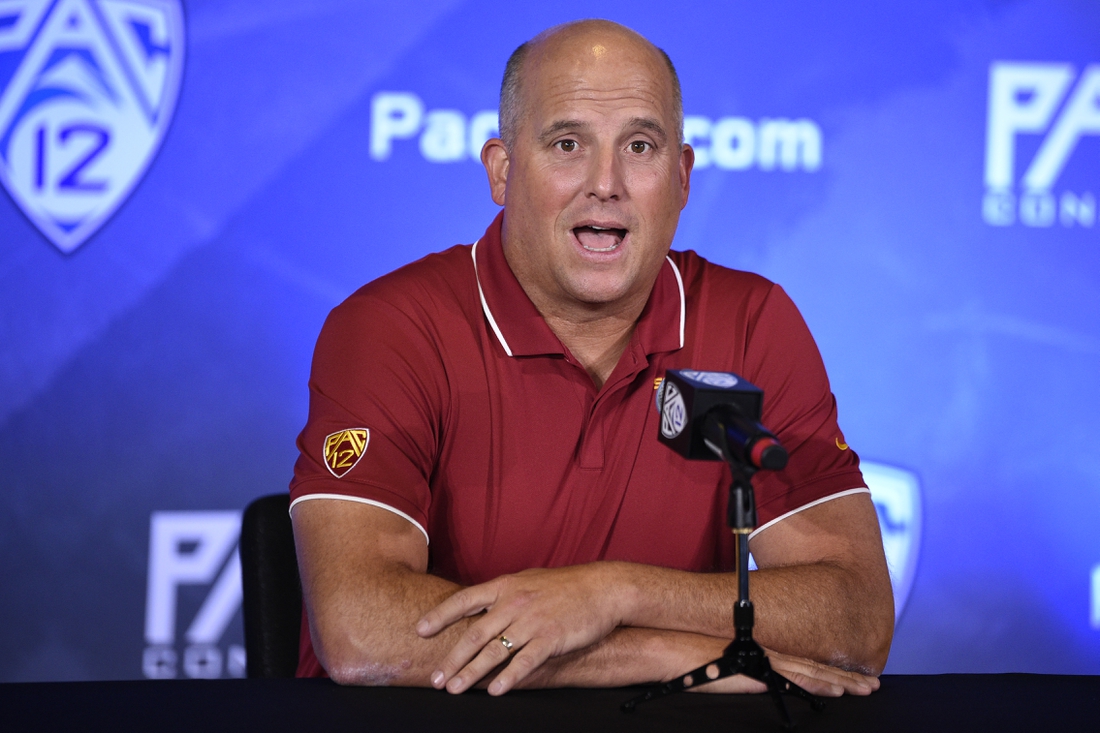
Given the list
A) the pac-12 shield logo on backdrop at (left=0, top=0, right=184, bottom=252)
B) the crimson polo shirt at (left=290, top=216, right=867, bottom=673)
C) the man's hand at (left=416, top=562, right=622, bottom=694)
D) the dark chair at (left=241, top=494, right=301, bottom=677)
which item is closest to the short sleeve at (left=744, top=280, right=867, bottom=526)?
the crimson polo shirt at (left=290, top=216, right=867, bottom=673)

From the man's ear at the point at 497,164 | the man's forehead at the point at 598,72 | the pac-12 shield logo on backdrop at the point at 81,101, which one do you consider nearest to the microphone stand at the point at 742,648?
the man's forehead at the point at 598,72

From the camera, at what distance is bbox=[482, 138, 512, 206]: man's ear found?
7.00 feet

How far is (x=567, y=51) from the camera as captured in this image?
78.7 inches

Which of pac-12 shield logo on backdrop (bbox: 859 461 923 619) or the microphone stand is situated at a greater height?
the microphone stand

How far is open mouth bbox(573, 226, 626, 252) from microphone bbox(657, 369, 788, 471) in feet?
2.21

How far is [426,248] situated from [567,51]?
4.58 ft

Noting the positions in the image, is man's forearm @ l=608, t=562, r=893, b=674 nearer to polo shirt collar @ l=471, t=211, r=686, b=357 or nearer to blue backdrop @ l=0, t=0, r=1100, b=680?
polo shirt collar @ l=471, t=211, r=686, b=357

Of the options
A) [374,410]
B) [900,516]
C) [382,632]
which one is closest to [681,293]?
[374,410]

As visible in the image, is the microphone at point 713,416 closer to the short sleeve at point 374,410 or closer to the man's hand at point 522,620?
the man's hand at point 522,620

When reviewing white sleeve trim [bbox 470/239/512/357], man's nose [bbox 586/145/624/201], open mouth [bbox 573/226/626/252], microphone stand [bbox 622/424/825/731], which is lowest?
microphone stand [bbox 622/424/825/731]

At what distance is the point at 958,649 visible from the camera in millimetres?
3396

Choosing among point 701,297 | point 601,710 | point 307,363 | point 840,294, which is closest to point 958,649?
point 840,294

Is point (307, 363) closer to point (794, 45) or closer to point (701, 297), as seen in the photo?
point (701, 297)

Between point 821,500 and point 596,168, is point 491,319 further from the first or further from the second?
point 821,500
